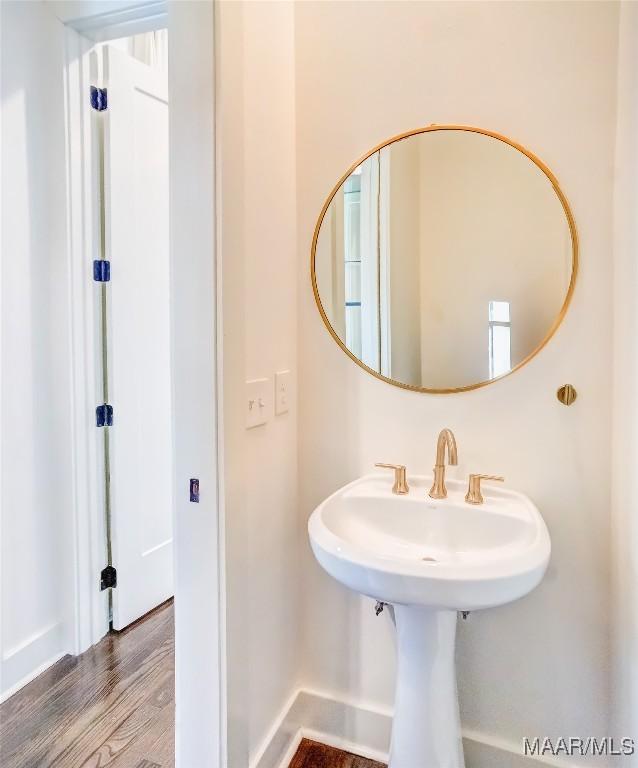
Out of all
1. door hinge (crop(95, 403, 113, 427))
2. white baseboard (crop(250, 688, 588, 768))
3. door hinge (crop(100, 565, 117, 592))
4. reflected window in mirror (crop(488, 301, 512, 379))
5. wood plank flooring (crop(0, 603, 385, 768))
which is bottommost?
wood plank flooring (crop(0, 603, 385, 768))

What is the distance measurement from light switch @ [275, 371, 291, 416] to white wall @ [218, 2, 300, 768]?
27mm

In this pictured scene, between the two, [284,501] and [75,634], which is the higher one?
[284,501]

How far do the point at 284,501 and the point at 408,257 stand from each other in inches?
31.9

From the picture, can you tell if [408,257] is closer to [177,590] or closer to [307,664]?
[177,590]

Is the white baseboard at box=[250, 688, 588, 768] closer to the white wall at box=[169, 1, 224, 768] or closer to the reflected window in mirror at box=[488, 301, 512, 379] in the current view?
the white wall at box=[169, 1, 224, 768]

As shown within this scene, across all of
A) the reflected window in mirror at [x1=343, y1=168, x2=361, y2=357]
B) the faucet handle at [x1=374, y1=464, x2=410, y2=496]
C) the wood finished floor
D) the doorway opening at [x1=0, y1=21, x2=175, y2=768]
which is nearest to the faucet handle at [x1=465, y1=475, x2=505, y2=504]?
the faucet handle at [x1=374, y1=464, x2=410, y2=496]

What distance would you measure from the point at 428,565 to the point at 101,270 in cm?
167

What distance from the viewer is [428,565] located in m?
1.03

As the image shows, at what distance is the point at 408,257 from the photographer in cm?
147

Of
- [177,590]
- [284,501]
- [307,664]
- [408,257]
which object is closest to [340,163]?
[408,257]

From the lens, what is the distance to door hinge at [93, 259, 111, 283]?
1.99 metres

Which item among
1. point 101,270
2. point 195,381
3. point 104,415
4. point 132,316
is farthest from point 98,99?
point 195,381

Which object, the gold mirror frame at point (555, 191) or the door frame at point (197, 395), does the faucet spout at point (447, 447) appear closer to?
the gold mirror frame at point (555, 191)

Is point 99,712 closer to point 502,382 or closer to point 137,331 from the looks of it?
point 137,331
